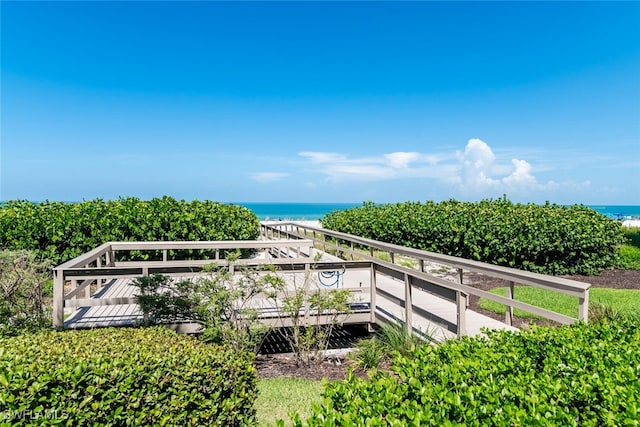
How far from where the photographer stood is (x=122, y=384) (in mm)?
2641

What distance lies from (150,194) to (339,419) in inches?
466

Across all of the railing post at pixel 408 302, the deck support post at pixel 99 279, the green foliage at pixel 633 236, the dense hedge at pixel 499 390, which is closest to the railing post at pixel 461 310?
the railing post at pixel 408 302

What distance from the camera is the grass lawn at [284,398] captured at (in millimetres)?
3709

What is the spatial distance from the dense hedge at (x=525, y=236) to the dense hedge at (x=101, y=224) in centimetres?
602

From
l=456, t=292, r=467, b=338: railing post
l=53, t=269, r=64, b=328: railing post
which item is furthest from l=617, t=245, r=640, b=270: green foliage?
l=53, t=269, r=64, b=328: railing post

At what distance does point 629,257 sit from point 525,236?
12.5 feet

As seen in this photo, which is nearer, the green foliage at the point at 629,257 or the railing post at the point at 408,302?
the railing post at the point at 408,302

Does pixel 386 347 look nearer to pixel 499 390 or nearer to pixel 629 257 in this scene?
pixel 499 390

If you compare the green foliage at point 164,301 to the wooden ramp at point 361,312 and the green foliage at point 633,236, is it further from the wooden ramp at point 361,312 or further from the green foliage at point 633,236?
the green foliage at point 633,236

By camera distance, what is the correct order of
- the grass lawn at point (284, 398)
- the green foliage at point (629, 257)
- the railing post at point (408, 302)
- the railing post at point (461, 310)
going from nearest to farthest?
the grass lawn at point (284, 398)
the railing post at point (461, 310)
the railing post at point (408, 302)
the green foliage at point (629, 257)

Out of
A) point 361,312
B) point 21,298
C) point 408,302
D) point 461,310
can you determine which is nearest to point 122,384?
point 461,310

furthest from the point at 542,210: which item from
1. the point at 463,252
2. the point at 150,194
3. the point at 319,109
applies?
the point at 319,109

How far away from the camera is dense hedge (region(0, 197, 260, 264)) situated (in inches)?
381

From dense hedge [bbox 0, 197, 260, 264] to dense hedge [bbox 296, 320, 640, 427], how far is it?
956 cm
